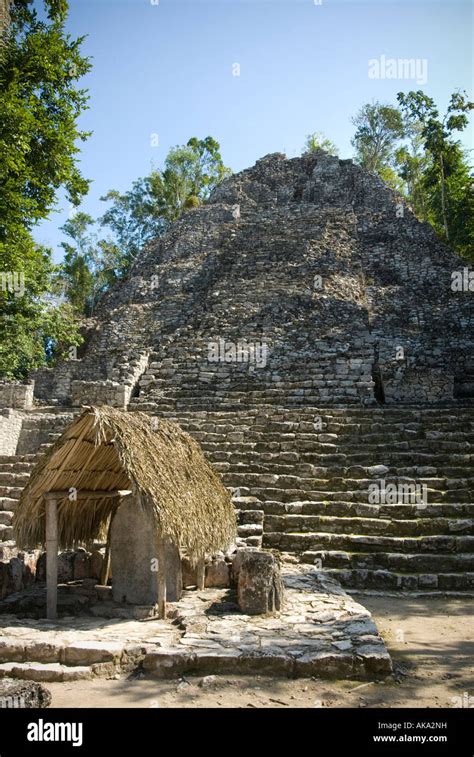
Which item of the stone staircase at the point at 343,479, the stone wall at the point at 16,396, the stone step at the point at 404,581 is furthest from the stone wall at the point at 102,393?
the stone step at the point at 404,581

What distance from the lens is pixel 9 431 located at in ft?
40.2

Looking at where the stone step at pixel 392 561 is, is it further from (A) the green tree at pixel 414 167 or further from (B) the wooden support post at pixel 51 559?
(A) the green tree at pixel 414 167

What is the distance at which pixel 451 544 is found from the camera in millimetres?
7777

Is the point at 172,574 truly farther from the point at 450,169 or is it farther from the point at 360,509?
the point at 450,169

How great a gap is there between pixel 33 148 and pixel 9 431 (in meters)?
6.28

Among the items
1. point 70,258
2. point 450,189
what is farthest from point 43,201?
point 70,258

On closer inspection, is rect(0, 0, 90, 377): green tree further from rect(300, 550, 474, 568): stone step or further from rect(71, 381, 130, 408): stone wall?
rect(300, 550, 474, 568): stone step

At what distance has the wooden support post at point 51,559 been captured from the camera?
580cm

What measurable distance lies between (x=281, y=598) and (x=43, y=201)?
35.3 feet

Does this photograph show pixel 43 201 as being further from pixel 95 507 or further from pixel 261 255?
pixel 261 255

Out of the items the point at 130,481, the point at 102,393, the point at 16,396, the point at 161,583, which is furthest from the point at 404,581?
the point at 16,396

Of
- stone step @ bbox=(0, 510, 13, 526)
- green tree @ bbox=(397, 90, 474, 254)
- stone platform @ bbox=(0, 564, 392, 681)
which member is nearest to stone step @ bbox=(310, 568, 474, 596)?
stone platform @ bbox=(0, 564, 392, 681)

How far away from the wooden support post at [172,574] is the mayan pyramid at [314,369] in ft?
6.80

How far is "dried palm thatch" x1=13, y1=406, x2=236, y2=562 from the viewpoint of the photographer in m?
5.59
